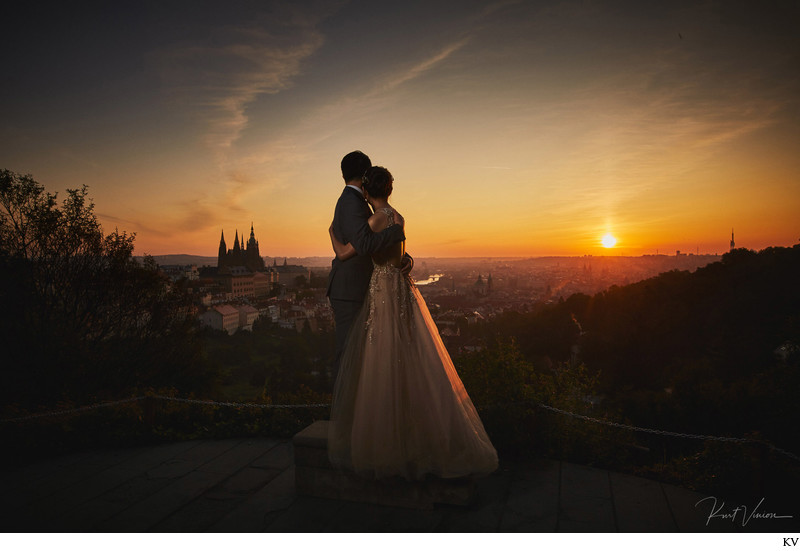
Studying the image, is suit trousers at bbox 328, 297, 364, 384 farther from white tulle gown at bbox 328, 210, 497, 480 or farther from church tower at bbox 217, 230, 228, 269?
church tower at bbox 217, 230, 228, 269

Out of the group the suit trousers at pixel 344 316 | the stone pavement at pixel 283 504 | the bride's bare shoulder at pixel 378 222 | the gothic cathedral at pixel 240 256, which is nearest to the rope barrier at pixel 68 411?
the stone pavement at pixel 283 504

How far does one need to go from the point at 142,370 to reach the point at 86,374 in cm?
219

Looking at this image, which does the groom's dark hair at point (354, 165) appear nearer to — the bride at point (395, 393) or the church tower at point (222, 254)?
the bride at point (395, 393)

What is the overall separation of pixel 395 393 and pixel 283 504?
1125 mm

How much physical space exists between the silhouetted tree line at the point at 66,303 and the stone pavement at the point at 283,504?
7694mm

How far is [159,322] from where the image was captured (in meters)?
15.4

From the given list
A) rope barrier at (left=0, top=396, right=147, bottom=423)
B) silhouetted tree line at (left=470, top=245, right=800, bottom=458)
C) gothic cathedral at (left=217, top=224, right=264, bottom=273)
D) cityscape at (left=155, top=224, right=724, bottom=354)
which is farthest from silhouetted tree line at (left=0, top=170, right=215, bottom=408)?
gothic cathedral at (left=217, top=224, right=264, bottom=273)

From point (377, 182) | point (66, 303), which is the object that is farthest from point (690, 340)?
point (66, 303)

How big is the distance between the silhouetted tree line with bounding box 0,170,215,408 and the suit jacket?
9.56 m

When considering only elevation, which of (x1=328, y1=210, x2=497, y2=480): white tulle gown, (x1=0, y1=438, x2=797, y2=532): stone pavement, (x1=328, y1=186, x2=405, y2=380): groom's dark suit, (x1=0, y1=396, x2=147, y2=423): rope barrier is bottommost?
(x1=0, y1=438, x2=797, y2=532): stone pavement

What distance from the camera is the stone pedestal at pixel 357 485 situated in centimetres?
279

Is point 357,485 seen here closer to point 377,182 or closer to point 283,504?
point 283,504

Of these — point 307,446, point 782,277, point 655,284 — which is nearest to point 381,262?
point 307,446

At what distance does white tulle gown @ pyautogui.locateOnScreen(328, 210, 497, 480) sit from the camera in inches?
108
